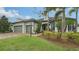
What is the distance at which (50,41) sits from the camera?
237cm

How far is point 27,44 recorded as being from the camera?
7.68ft

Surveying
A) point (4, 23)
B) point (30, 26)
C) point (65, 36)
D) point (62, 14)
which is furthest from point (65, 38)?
point (4, 23)

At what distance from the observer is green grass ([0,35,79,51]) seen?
2332mm

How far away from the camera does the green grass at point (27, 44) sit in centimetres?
233

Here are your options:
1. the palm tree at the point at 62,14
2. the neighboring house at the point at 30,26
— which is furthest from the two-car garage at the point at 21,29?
the palm tree at the point at 62,14

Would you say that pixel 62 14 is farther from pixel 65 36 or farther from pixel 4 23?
pixel 4 23

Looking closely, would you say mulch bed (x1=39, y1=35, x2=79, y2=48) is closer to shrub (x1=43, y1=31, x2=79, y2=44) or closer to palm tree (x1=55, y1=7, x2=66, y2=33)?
shrub (x1=43, y1=31, x2=79, y2=44)

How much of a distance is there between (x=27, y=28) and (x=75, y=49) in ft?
1.92

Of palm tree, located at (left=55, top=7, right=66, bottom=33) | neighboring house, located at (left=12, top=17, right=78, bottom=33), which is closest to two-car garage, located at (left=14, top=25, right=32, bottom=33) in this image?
neighboring house, located at (left=12, top=17, right=78, bottom=33)

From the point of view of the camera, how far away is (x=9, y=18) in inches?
92.4
